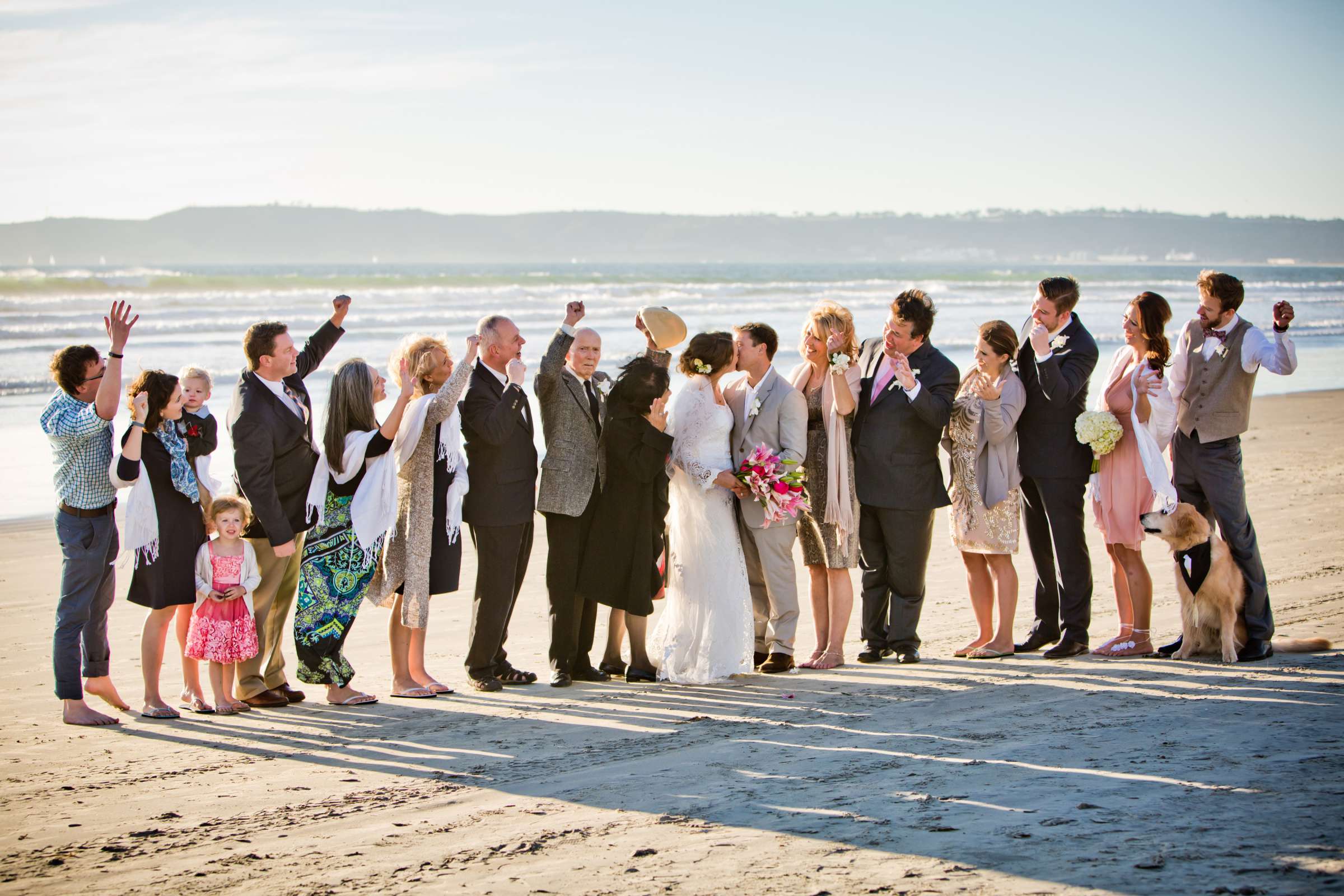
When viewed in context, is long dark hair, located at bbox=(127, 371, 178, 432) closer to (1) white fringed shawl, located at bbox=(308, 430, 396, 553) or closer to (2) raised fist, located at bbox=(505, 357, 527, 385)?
(1) white fringed shawl, located at bbox=(308, 430, 396, 553)

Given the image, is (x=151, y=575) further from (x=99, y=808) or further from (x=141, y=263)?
(x=141, y=263)

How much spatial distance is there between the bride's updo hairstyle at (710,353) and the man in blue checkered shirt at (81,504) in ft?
8.89

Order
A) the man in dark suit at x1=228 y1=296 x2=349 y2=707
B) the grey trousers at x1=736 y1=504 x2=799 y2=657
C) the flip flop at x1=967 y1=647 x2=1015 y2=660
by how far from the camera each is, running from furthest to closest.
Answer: the flip flop at x1=967 y1=647 x2=1015 y2=660 < the grey trousers at x1=736 y1=504 x2=799 y2=657 < the man in dark suit at x1=228 y1=296 x2=349 y2=707

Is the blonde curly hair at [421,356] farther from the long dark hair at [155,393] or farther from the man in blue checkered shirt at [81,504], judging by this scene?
the man in blue checkered shirt at [81,504]

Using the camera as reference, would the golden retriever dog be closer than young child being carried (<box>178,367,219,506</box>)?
No

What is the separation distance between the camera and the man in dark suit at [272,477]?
5.45 meters

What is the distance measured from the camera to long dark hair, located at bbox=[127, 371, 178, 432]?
17.9 ft

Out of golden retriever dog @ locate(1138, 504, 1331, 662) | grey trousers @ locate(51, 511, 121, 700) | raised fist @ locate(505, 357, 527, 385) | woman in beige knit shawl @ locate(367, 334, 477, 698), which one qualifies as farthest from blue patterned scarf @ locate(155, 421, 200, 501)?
golden retriever dog @ locate(1138, 504, 1331, 662)

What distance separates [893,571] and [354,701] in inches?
115

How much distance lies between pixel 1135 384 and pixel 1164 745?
2190 mm

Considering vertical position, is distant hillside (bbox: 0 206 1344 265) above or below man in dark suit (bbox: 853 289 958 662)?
above

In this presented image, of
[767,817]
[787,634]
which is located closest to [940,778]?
[767,817]

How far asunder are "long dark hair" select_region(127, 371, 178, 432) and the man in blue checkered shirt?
89 millimetres

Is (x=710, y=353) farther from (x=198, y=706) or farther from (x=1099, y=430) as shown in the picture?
(x=198, y=706)
